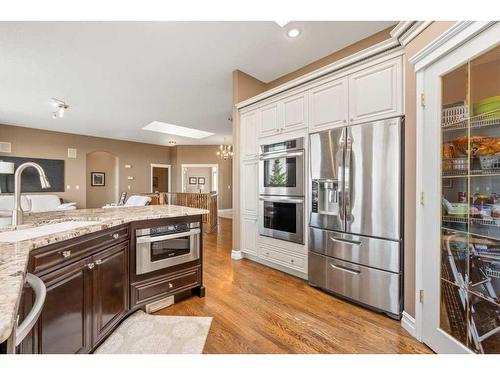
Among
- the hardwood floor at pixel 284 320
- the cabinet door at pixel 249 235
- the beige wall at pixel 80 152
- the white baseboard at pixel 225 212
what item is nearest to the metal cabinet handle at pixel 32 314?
the hardwood floor at pixel 284 320

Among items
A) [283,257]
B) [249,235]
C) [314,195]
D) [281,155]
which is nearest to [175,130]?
[249,235]

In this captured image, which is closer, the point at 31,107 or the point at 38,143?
the point at 31,107

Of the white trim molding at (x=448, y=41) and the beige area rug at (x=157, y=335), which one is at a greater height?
the white trim molding at (x=448, y=41)

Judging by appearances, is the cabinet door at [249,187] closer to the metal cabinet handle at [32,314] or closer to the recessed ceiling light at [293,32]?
the recessed ceiling light at [293,32]

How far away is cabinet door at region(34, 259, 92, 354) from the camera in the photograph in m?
1.08

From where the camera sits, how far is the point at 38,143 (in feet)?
21.9

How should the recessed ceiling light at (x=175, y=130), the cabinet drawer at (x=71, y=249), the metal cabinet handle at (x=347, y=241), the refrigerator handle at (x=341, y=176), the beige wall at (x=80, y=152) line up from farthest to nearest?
the recessed ceiling light at (x=175, y=130), the beige wall at (x=80, y=152), the refrigerator handle at (x=341, y=176), the metal cabinet handle at (x=347, y=241), the cabinet drawer at (x=71, y=249)

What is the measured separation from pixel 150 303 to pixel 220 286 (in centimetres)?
81

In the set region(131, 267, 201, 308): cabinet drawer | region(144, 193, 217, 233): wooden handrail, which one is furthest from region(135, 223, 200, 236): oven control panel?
region(144, 193, 217, 233): wooden handrail

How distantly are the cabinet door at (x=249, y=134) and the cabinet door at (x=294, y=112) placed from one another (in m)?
0.53

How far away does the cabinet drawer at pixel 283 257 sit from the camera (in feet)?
8.82

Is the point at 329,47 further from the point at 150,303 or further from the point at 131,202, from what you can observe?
the point at 131,202

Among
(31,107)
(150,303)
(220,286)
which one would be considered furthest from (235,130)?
(31,107)

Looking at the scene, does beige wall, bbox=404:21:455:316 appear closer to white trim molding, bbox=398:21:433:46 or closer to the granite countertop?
white trim molding, bbox=398:21:433:46
